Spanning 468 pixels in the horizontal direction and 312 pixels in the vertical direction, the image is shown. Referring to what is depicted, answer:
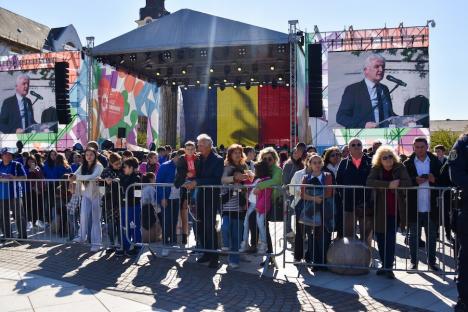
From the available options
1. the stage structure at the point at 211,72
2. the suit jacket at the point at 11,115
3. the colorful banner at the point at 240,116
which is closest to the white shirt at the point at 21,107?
the suit jacket at the point at 11,115

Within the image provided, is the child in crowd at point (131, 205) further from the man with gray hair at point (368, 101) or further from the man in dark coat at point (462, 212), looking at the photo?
the man with gray hair at point (368, 101)

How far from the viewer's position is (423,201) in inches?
248

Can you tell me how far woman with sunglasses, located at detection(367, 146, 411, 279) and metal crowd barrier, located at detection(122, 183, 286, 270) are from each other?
1212 millimetres

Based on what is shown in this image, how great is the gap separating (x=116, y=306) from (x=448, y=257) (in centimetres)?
505

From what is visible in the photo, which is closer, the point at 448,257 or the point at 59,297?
the point at 59,297

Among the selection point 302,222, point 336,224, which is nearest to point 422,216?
point 336,224

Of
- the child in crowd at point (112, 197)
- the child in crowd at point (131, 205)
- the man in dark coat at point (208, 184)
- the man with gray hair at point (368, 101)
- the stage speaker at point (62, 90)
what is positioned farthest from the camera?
the stage speaker at point (62, 90)

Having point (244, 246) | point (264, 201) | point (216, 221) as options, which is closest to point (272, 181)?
point (264, 201)

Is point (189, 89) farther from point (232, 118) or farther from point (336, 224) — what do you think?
point (336, 224)

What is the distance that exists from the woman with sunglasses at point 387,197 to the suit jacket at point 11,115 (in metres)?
21.3

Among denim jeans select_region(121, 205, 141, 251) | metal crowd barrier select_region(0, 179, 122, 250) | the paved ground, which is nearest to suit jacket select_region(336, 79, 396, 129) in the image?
metal crowd barrier select_region(0, 179, 122, 250)

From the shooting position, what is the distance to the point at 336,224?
6.84 metres

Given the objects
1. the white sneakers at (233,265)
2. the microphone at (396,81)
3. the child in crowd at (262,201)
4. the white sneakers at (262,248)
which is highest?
the microphone at (396,81)

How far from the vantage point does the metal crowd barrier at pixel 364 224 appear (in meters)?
6.10
